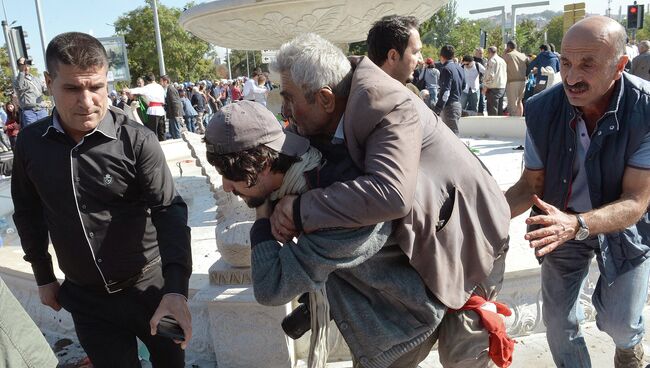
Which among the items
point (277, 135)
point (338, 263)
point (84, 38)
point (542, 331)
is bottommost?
point (542, 331)

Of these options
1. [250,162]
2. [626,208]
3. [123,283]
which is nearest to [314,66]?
[250,162]

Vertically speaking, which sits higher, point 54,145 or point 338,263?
point 54,145

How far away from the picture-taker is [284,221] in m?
1.59

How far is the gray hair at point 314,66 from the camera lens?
1.61m

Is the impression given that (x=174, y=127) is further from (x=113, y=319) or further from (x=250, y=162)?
(x=250, y=162)

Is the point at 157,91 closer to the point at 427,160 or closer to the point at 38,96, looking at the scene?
the point at 38,96

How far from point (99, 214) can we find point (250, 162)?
95cm

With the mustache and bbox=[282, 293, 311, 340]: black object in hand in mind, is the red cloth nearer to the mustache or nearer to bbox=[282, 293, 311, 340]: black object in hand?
bbox=[282, 293, 311, 340]: black object in hand

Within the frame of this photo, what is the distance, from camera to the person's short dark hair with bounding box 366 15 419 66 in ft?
A: 9.61

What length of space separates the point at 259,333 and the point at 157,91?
430 inches

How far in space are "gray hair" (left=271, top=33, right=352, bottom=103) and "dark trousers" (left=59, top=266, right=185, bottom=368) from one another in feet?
4.11

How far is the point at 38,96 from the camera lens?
10.3m

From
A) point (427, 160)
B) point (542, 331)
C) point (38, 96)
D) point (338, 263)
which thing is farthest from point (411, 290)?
point (38, 96)

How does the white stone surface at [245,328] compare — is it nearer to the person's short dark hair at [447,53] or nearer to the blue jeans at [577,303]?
the blue jeans at [577,303]
